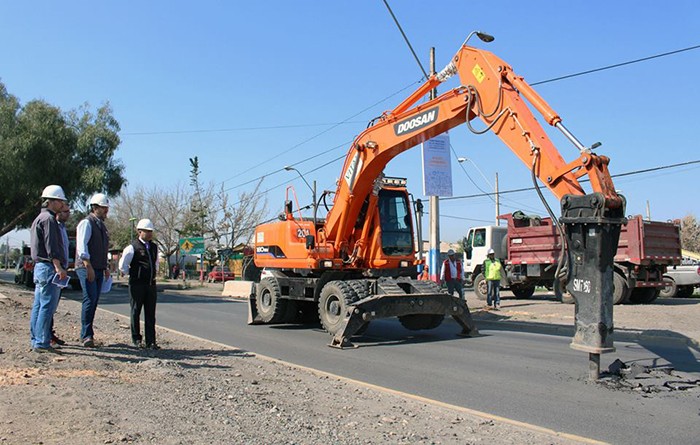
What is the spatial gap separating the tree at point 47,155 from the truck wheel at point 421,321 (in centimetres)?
2303

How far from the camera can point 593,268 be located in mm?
6551

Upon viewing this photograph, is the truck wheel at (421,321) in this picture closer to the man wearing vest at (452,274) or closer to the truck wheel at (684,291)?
the man wearing vest at (452,274)

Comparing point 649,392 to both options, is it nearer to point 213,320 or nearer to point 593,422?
point 593,422

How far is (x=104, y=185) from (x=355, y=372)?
26950 mm

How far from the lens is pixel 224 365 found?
766 centimetres

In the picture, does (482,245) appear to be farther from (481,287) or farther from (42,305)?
(42,305)

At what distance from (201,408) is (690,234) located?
224 ft

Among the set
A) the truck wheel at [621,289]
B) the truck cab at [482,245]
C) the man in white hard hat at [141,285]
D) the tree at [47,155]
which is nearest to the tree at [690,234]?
the truck cab at [482,245]

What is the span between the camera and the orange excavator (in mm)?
6629

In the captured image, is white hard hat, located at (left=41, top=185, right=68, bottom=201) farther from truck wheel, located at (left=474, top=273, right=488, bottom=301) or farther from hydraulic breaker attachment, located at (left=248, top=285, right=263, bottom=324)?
truck wheel, located at (left=474, top=273, right=488, bottom=301)

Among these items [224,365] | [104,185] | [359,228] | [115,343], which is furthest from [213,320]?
[104,185]

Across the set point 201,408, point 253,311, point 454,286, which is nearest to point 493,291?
point 454,286

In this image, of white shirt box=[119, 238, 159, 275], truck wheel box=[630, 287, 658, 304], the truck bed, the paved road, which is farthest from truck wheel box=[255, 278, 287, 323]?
truck wheel box=[630, 287, 658, 304]

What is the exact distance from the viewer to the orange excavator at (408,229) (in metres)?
6.63
